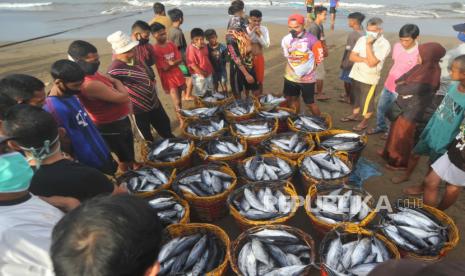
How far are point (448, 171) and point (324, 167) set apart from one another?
54.2 inches

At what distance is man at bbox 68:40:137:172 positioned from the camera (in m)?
3.63

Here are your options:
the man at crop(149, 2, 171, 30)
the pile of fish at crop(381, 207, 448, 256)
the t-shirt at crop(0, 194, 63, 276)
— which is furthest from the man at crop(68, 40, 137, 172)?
the man at crop(149, 2, 171, 30)

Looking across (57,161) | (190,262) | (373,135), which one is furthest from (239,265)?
(373,135)

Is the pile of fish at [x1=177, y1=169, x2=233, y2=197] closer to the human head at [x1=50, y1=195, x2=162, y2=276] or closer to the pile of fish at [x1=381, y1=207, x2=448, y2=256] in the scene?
the pile of fish at [x1=381, y1=207, x2=448, y2=256]

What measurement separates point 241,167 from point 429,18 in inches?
772

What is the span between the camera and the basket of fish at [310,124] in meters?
5.24

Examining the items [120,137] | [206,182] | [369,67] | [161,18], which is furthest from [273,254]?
[161,18]

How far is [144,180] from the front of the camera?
163 inches

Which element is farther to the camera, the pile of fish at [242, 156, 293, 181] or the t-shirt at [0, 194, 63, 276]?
the pile of fish at [242, 156, 293, 181]

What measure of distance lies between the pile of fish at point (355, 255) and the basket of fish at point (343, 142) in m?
1.64

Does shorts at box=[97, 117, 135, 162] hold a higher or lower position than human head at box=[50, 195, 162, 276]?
lower

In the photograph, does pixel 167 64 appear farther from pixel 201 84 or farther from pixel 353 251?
pixel 353 251

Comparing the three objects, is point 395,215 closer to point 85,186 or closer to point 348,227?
point 348,227

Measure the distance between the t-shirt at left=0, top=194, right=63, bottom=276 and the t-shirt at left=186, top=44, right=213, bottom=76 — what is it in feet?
16.8
